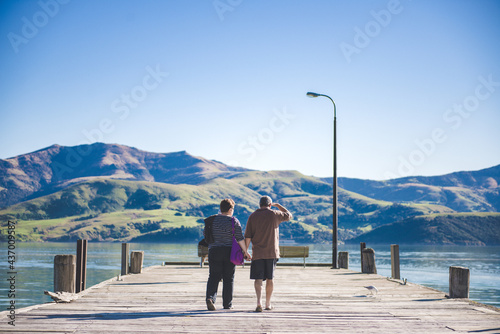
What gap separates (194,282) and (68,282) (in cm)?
469

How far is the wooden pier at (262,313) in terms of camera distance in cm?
737

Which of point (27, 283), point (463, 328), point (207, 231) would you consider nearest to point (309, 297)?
point (207, 231)

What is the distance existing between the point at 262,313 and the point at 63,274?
4.85m

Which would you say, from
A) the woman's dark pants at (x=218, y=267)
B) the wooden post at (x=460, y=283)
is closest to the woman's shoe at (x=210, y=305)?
the woman's dark pants at (x=218, y=267)

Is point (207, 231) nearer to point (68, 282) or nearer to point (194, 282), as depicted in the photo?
point (68, 282)

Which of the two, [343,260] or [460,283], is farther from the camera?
[343,260]

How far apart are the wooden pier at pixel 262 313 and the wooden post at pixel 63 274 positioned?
0.42 meters

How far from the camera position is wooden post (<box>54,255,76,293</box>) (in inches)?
435

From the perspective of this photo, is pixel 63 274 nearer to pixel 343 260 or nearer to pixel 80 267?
pixel 80 267

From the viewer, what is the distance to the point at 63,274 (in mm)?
11117

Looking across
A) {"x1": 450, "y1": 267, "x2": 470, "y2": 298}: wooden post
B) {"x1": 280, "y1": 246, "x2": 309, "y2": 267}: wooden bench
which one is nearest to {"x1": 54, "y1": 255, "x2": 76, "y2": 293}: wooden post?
{"x1": 450, "y1": 267, "x2": 470, "y2": 298}: wooden post

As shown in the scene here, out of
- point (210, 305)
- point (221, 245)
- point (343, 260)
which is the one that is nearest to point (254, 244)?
point (221, 245)

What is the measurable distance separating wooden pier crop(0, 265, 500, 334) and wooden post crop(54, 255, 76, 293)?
1.37ft

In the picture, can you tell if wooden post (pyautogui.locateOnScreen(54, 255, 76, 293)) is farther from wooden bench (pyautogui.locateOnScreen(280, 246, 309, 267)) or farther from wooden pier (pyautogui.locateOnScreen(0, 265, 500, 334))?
wooden bench (pyautogui.locateOnScreen(280, 246, 309, 267))
